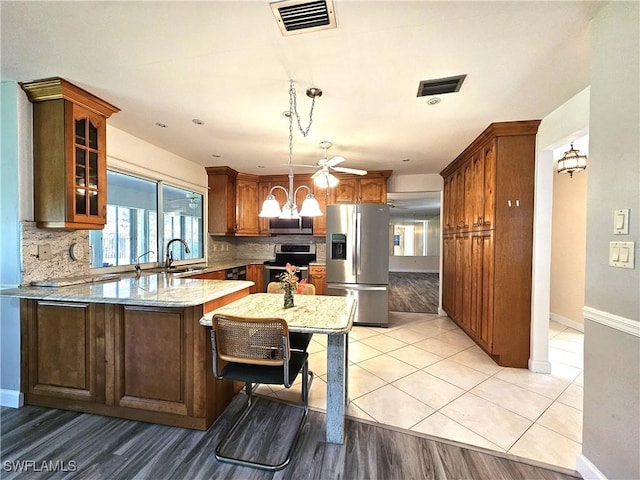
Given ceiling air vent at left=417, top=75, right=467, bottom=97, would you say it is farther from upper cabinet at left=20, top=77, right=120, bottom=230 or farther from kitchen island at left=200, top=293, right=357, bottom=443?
upper cabinet at left=20, top=77, right=120, bottom=230

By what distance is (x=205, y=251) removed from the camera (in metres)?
4.76

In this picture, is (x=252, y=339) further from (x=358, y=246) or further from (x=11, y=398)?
(x=358, y=246)

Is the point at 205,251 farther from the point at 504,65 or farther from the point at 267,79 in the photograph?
the point at 504,65

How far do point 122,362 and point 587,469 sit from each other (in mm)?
2905

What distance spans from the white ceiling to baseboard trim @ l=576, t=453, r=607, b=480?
236 centimetres

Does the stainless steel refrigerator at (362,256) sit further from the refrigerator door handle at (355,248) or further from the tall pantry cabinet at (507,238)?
the tall pantry cabinet at (507,238)

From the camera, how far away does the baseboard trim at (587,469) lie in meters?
1.40

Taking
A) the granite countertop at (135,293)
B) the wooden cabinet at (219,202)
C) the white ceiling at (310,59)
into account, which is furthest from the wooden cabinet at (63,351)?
the wooden cabinet at (219,202)

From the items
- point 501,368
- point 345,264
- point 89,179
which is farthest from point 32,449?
point 501,368

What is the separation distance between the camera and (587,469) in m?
1.47

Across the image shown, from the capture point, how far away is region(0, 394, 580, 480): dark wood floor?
152cm

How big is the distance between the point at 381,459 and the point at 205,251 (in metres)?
4.07

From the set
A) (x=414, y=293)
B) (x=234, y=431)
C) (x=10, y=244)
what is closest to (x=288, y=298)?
(x=234, y=431)

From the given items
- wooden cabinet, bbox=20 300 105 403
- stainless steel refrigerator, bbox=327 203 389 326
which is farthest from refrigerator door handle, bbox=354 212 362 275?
wooden cabinet, bbox=20 300 105 403
